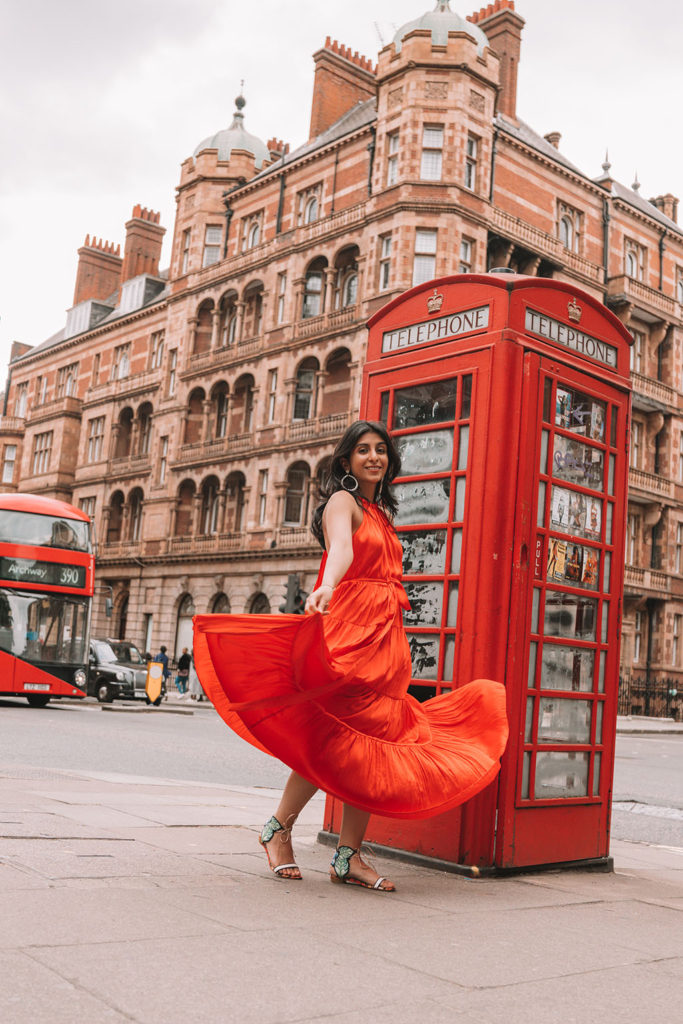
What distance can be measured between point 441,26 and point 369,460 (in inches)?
1238

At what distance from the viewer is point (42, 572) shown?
2036 cm

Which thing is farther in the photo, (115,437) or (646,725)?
(115,437)

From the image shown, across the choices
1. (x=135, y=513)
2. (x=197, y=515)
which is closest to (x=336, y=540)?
(x=197, y=515)

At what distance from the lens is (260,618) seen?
434 centimetres

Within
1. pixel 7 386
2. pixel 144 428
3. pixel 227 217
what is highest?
pixel 227 217

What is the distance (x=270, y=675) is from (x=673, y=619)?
1399 inches

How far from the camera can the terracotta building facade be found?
32.0 metres

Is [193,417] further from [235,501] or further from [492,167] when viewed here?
[492,167]

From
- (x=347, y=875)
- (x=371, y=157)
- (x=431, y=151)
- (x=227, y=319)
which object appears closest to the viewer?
(x=347, y=875)

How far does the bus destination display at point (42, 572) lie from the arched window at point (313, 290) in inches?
700

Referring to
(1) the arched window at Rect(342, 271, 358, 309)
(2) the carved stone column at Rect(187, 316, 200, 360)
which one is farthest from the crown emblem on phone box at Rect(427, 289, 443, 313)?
(2) the carved stone column at Rect(187, 316, 200, 360)

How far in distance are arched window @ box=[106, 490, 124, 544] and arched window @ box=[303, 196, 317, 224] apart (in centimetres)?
1631

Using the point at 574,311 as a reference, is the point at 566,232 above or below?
above

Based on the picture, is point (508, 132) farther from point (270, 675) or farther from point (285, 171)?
point (270, 675)
